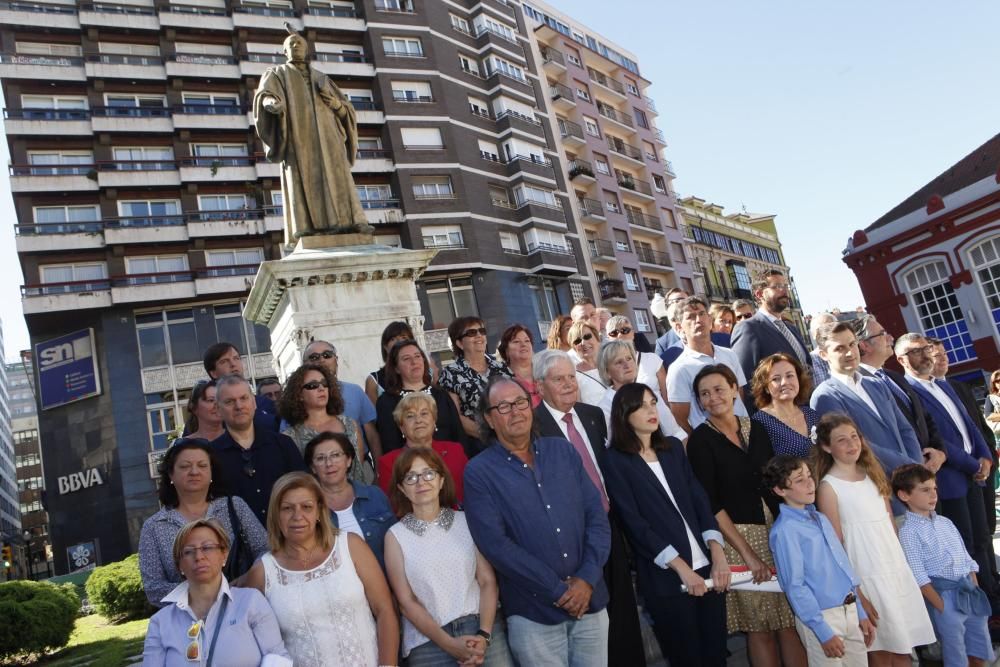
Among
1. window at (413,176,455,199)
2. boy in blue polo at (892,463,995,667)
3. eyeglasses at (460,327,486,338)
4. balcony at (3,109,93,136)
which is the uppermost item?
balcony at (3,109,93,136)

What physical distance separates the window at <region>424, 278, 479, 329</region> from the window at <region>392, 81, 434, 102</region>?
9492 millimetres

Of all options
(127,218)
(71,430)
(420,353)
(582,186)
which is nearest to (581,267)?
(582,186)

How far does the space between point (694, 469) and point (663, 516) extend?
53cm

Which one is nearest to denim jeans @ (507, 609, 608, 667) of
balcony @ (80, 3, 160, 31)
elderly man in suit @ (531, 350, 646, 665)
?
elderly man in suit @ (531, 350, 646, 665)

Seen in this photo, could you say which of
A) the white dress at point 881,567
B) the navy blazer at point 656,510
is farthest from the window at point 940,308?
the navy blazer at point 656,510

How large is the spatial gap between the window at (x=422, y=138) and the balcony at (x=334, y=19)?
5844 mm

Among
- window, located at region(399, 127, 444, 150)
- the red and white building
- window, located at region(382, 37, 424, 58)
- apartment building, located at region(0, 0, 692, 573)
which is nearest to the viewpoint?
the red and white building

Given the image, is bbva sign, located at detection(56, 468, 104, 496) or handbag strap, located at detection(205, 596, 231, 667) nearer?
handbag strap, located at detection(205, 596, 231, 667)

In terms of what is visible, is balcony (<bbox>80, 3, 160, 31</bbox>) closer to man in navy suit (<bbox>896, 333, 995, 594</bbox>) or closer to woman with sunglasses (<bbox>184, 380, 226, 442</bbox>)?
woman with sunglasses (<bbox>184, 380, 226, 442</bbox>)

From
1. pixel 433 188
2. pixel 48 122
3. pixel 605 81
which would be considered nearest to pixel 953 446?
pixel 433 188

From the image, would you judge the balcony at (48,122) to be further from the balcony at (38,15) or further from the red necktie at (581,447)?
the red necktie at (581,447)

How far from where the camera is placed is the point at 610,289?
44.0 metres

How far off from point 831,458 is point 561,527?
1.93 m

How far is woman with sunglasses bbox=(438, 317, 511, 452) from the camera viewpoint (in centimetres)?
560
